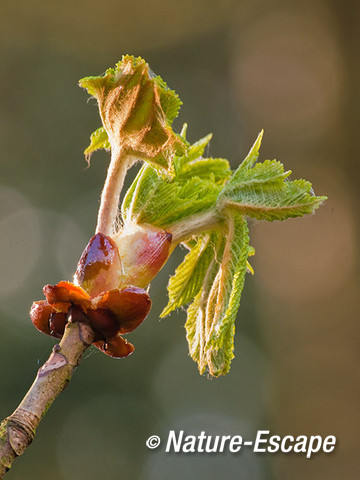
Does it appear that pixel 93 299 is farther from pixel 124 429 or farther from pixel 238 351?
pixel 238 351

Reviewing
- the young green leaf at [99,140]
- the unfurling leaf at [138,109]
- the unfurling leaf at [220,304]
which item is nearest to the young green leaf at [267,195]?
the unfurling leaf at [220,304]

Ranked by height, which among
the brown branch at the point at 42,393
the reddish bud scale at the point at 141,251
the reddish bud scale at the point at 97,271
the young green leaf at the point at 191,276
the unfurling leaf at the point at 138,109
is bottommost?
the brown branch at the point at 42,393

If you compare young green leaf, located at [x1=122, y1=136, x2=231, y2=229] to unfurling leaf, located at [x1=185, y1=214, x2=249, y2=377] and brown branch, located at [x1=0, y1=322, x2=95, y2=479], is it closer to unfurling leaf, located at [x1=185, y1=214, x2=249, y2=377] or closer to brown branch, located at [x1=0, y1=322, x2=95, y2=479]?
unfurling leaf, located at [x1=185, y1=214, x2=249, y2=377]

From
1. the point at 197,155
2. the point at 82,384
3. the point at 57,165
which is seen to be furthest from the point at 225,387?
the point at 197,155

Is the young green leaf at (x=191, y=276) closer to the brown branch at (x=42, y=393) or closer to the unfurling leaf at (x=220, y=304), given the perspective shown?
the unfurling leaf at (x=220, y=304)

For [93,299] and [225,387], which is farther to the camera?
[225,387]

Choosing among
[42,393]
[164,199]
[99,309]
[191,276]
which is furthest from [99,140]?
[42,393]
